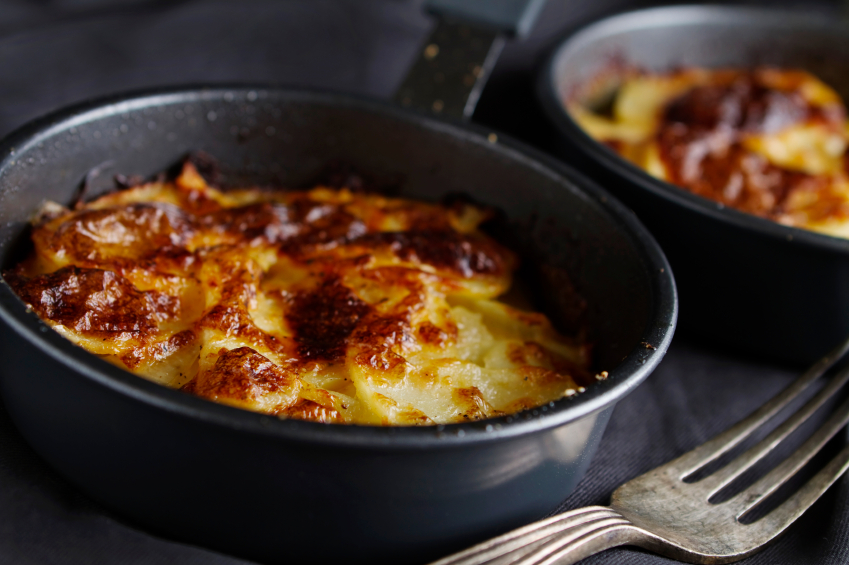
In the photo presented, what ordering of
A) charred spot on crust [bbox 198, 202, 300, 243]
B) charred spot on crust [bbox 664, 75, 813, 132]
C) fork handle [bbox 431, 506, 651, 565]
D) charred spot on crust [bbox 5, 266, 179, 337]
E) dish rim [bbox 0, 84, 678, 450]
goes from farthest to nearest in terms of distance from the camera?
charred spot on crust [bbox 664, 75, 813, 132]
charred spot on crust [bbox 198, 202, 300, 243]
charred spot on crust [bbox 5, 266, 179, 337]
fork handle [bbox 431, 506, 651, 565]
dish rim [bbox 0, 84, 678, 450]

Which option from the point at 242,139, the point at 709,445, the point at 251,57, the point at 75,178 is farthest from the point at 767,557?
the point at 251,57

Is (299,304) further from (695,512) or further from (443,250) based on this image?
(695,512)

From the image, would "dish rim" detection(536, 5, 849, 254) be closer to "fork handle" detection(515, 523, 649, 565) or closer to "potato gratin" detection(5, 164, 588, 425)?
"potato gratin" detection(5, 164, 588, 425)

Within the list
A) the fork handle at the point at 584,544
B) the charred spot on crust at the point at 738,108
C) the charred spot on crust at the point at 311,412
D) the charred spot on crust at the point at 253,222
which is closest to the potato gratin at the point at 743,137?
the charred spot on crust at the point at 738,108

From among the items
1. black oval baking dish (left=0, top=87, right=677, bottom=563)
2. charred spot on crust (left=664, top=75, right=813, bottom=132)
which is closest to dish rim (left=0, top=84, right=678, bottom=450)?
black oval baking dish (left=0, top=87, right=677, bottom=563)

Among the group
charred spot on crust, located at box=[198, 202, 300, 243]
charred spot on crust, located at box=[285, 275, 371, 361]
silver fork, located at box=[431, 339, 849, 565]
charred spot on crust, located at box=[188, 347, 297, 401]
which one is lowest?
silver fork, located at box=[431, 339, 849, 565]

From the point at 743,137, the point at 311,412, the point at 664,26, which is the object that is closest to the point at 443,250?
the point at 311,412

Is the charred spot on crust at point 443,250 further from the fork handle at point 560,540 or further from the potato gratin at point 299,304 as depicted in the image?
the fork handle at point 560,540
